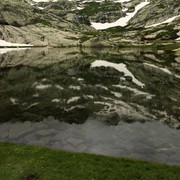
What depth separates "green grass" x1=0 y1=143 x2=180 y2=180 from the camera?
24.5 meters

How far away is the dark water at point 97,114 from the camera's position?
35.0 meters

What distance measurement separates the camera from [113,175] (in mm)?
24516

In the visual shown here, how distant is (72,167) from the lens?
84.3 ft

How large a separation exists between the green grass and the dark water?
177 inches

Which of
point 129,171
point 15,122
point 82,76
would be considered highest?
point 129,171

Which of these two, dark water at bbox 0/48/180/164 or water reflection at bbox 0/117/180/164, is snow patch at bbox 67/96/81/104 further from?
water reflection at bbox 0/117/180/164

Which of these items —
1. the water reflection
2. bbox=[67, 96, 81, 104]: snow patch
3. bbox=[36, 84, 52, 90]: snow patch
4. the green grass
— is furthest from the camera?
bbox=[36, 84, 52, 90]: snow patch

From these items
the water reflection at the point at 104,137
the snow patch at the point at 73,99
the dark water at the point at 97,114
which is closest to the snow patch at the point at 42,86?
the dark water at the point at 97,114

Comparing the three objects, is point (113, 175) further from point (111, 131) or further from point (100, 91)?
point (100, 91)

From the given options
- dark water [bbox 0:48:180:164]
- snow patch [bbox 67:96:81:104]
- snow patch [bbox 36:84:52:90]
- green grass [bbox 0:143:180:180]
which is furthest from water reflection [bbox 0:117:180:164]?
snow patch [bbox 36:84:52:90]

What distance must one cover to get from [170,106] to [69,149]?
86.1 ft

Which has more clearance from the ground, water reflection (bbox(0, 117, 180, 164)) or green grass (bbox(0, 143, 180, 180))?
green grass (bbox(0, 143, 180, 180))

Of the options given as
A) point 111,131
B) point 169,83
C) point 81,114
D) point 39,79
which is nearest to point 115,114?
point 81,114

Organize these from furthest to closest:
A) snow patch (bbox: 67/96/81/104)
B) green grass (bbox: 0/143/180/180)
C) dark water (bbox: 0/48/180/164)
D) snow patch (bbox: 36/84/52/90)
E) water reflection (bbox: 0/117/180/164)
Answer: snow patch (bbox: 36/84/52/90)
snow patch (bbox: 67/96/81/104)
dark water (bbox: 0/48/180/164)
water reflection (bbox: 0/117/180/164)
green grass (bbox: 0/143/180/180)
